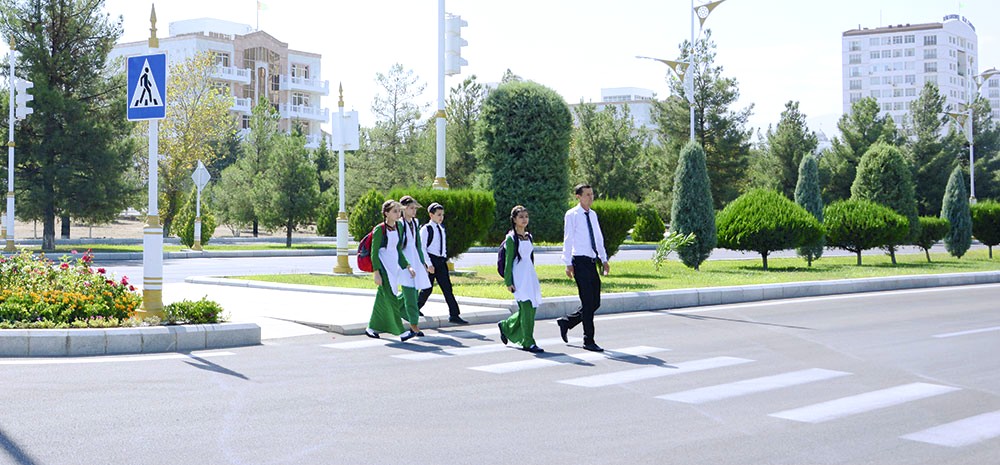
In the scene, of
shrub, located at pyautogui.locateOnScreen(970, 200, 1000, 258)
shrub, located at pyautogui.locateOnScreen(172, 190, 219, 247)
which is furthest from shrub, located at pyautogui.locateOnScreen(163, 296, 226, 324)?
shrub, located at pyautogui.locateOnScreen(970, 200, 1000, 258)

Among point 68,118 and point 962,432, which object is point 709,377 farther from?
point 68,118

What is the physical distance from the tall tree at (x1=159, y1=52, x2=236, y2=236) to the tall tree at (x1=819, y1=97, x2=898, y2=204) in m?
36.8

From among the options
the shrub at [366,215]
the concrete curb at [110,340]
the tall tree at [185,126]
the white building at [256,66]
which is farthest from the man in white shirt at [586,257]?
the white building at [256,66]

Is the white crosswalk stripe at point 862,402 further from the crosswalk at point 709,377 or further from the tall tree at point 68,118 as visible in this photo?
the tall tree at point 68,118

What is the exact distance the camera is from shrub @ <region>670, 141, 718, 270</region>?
2436 centimetres

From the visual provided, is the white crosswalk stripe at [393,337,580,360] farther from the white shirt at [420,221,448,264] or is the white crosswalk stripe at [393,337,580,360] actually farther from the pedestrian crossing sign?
the pedestrian crossing sign

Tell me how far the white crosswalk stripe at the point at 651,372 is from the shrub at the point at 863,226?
2005 cm

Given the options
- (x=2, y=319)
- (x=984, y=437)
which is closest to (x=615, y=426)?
(x=984, y=437)

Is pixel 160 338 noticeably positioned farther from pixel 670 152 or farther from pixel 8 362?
pixel 670 152

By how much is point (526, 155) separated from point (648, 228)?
27.7 meters

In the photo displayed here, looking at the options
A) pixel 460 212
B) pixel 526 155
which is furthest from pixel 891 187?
pixel 460 212

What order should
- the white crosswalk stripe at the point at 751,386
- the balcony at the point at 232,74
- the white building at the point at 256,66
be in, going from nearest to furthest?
1. the white crosswalk stripe at the point at 751,386
2. the balcony at the point at 232,74
3. the white building at the point at 256,66

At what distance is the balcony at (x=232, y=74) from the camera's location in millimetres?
80375

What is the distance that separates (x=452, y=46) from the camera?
2020 cm
